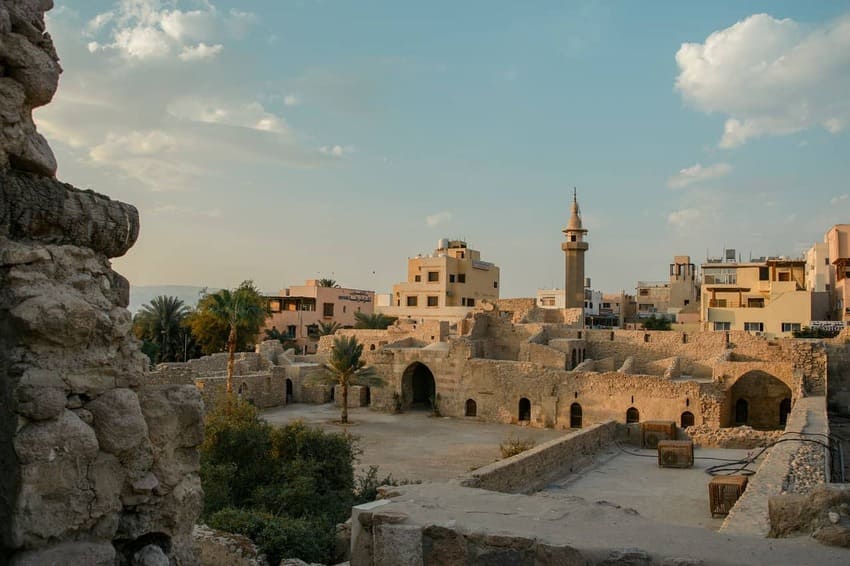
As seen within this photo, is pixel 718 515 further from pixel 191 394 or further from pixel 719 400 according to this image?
pixel 719 400

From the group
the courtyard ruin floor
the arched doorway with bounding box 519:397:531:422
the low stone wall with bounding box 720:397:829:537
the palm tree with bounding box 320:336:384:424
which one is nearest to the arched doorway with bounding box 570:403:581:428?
the arched doorway with bounding box 519:397:531:422

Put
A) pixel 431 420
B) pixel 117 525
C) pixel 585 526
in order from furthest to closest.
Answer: pixel 431 420 → pixel 585 526 → pixel 117 525

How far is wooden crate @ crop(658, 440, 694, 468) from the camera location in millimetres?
13812

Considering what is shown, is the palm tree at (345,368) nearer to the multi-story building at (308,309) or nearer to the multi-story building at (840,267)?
the multi-story building at (308,309)

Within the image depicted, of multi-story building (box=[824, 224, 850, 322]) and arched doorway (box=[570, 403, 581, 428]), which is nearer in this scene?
arched doorway (box=[570, 403, 581, 428])

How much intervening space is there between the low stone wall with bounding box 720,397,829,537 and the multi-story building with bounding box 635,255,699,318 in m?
45.4

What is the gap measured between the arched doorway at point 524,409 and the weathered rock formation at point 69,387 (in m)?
21.6

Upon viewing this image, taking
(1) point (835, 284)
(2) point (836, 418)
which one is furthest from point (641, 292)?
(2) point (836, 418)

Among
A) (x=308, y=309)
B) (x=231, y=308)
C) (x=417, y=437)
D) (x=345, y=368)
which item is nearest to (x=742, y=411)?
(x=417, y=437)

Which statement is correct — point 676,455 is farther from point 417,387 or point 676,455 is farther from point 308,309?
point 308,309

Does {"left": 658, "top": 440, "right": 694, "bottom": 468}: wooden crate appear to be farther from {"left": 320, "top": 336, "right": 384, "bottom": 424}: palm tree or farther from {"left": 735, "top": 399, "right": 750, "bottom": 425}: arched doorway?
{"left": 735, "top": 399, "right": 750, "bottom": 425}: arched doorway

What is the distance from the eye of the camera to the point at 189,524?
132 inches

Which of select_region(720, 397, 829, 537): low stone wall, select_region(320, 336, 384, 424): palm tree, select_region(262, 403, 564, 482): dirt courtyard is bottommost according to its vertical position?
select_region(262, 403, 564, 482): dirt courtyard

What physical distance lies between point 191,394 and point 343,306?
4784 centimetres
